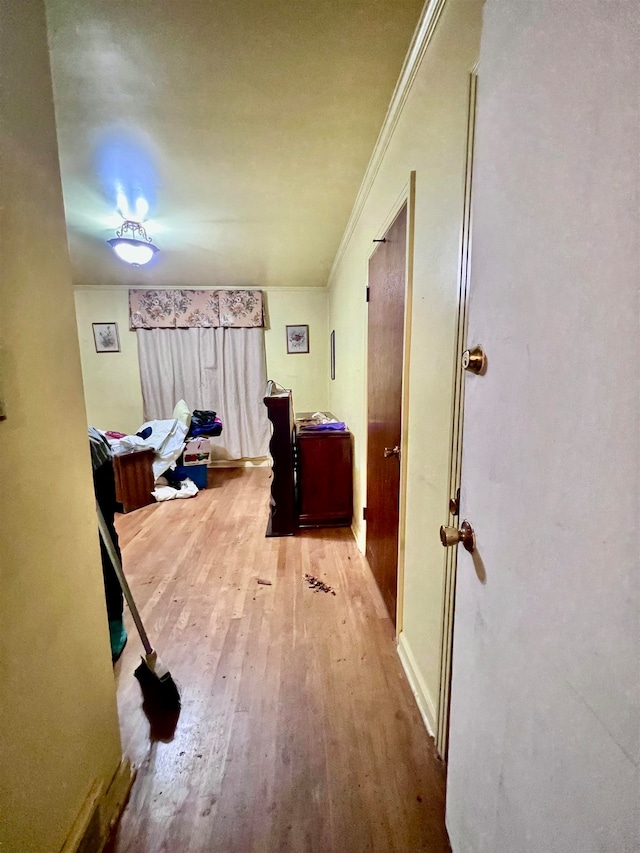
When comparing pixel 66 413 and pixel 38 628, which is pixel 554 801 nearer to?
pixel 38 628

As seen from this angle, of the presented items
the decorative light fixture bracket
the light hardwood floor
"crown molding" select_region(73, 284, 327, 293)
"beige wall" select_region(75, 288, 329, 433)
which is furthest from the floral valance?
the light hardwood floor

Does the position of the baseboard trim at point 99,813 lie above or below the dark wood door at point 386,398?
below

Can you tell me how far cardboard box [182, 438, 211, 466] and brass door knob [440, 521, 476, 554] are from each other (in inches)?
133

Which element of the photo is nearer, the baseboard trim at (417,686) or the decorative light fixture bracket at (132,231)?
the baseboard trim at (417,686)

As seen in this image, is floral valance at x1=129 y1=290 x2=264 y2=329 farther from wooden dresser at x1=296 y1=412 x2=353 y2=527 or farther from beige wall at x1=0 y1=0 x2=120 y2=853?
beige wall at x1=0 y1=0 x2=120 y2=853

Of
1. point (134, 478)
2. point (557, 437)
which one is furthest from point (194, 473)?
point (557, 437)

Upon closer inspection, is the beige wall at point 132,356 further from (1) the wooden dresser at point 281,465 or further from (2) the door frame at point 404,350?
(2) the door frame at point 404,350

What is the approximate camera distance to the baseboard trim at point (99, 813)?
791mm

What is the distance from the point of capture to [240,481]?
404cm

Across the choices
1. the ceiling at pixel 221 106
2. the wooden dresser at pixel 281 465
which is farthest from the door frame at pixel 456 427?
the wooden dresser at pixel 281 465

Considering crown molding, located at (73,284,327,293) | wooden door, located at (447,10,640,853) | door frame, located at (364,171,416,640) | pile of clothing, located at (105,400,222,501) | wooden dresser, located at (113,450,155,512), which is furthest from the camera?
crown molding, located at (73,284,327,293)

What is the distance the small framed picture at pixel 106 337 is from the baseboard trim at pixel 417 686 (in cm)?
451

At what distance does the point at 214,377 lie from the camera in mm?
4332

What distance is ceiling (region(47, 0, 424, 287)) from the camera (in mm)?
1067
